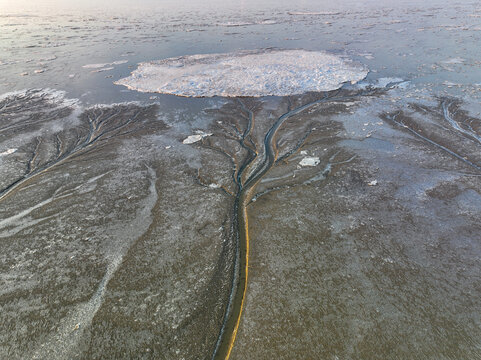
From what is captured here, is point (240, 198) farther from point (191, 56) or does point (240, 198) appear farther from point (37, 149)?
point (191, 56)

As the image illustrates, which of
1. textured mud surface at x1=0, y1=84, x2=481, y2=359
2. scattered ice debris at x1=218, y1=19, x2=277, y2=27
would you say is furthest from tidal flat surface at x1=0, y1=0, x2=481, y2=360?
scattered ice debris at x1=218, y1=19, x2=277, y2=27

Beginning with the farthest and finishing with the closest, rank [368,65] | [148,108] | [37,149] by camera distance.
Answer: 1. [368,65]
2. [148,108]
3. [37,149]

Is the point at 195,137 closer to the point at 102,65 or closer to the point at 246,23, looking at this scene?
the point at 102,65

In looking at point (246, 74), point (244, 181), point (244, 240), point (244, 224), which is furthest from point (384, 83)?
point (244, 240)

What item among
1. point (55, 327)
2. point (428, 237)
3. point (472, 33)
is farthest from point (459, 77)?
point (55, 327)

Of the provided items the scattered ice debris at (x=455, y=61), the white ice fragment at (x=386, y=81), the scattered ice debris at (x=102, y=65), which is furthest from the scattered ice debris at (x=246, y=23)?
the white ice fragment at (x=386, y=81)

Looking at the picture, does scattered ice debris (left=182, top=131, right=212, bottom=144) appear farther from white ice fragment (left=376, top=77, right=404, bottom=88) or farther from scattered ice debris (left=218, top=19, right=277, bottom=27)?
scattered ice debris (left=218, top=19, right=277, bottom=27)
